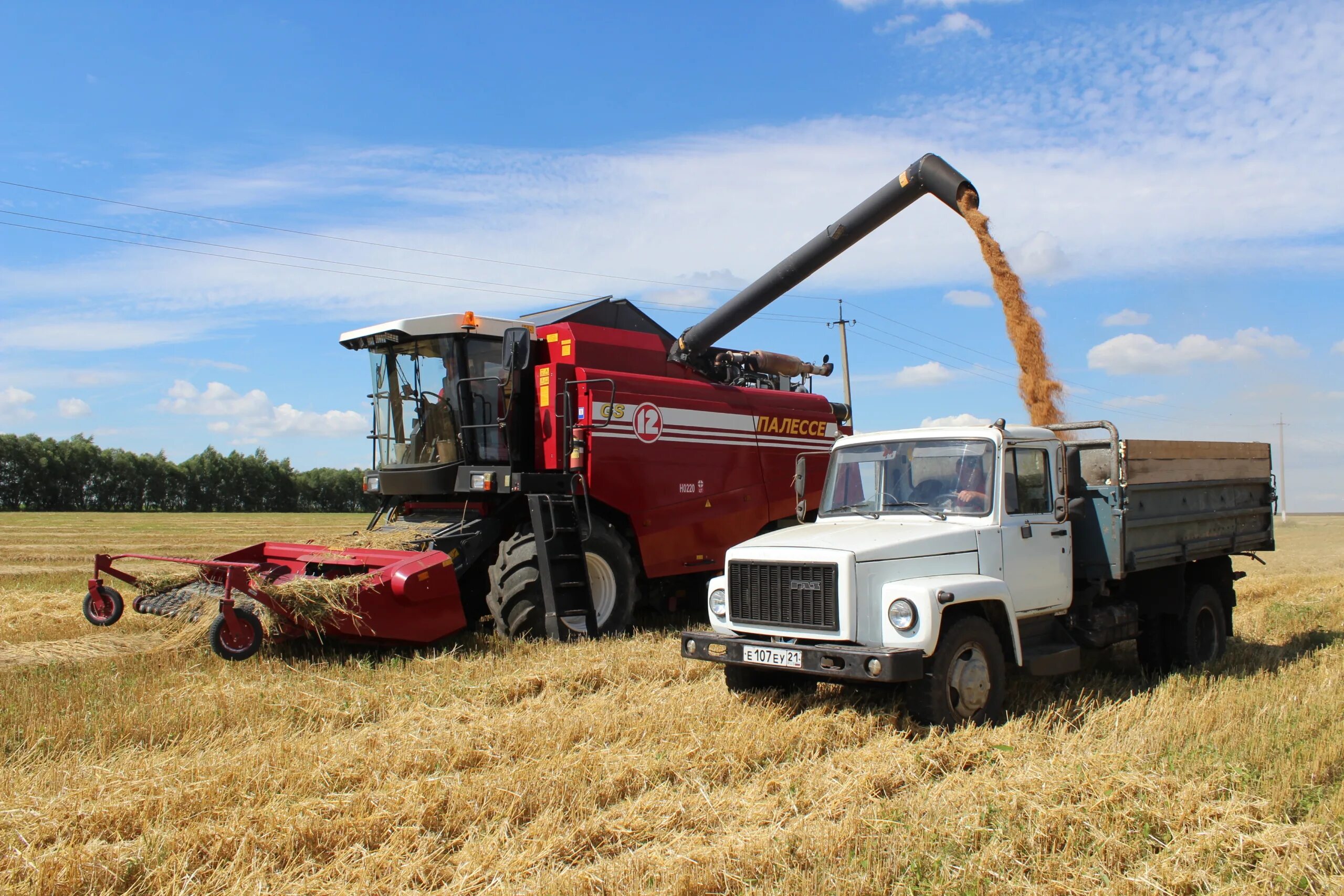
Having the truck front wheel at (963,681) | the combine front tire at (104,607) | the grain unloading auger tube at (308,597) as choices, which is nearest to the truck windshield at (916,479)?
the truck front wheel at (963,681)

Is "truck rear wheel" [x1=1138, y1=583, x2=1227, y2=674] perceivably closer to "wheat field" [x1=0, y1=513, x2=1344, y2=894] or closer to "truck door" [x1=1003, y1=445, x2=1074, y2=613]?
"wheat field" [x1=0, y1=513, x2=1344, y2=894]

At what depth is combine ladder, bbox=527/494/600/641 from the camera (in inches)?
353

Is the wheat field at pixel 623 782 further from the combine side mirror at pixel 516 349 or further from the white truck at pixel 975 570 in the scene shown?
the combine side mirror at pixel 516 349

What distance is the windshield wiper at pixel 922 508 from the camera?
6.76 metres

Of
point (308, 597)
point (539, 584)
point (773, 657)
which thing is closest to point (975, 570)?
point (773, 657)

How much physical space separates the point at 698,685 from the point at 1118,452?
12.3 ft

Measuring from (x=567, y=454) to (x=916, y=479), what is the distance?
4.11 meters

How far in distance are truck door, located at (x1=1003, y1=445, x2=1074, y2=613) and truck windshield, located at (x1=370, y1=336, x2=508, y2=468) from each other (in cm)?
525

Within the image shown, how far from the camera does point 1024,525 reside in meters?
6.91

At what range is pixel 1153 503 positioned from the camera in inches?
313

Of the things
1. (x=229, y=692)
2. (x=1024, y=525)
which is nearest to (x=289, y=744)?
(x=229, y=692)

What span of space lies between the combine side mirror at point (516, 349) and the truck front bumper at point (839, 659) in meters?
4.18

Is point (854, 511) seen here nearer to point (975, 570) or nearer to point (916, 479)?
point (916, 479)

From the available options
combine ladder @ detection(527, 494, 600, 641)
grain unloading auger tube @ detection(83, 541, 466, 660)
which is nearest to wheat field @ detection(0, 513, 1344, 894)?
grain unloading auger tube @ detection(83, 541, 466, 660)
